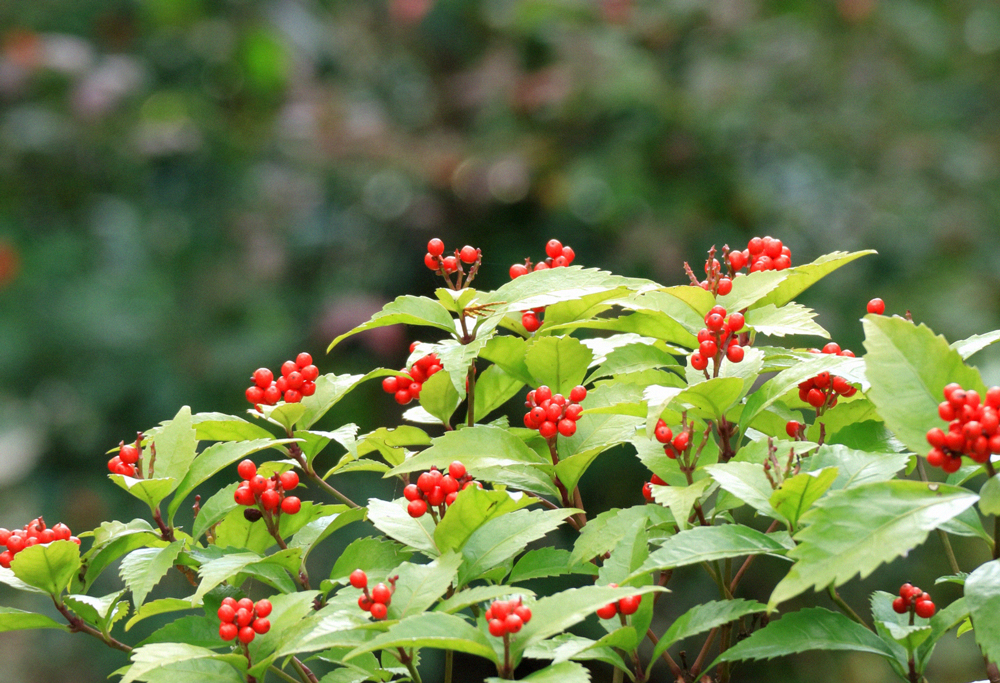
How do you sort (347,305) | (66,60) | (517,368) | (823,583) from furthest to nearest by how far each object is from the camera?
1. (66,60)
2. (347,305)
3. (517,368)
4. (823,583)

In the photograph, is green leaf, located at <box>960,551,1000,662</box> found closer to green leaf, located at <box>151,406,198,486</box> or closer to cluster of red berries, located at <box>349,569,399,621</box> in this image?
cluster of red berries, located at <box>349,569,399,621</box>

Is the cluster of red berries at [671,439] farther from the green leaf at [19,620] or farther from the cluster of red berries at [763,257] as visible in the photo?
the green leaf at [19,620]

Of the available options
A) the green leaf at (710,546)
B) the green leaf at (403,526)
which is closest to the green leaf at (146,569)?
the green leaf at (403,526)

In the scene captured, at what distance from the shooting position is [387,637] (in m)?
0.53

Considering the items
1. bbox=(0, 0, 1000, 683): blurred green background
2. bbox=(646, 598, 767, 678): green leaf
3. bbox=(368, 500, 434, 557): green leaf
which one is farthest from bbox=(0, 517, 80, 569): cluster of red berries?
bbox=(0, 0, 1000, 683): blurred green background

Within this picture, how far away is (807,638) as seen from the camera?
2.02 feet

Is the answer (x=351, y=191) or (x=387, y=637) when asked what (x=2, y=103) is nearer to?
(x=351, y=191)

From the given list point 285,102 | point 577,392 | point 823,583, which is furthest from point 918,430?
point 285,102

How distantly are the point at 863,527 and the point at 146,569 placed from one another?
522 millimetres

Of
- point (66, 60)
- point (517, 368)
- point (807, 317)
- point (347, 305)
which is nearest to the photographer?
point (807, 317)

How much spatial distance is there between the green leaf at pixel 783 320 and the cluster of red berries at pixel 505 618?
273mm

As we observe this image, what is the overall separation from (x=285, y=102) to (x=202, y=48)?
316 mm

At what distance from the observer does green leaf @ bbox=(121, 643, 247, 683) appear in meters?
0.58

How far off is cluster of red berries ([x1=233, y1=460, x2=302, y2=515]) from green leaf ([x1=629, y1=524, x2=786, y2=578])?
32 cm
